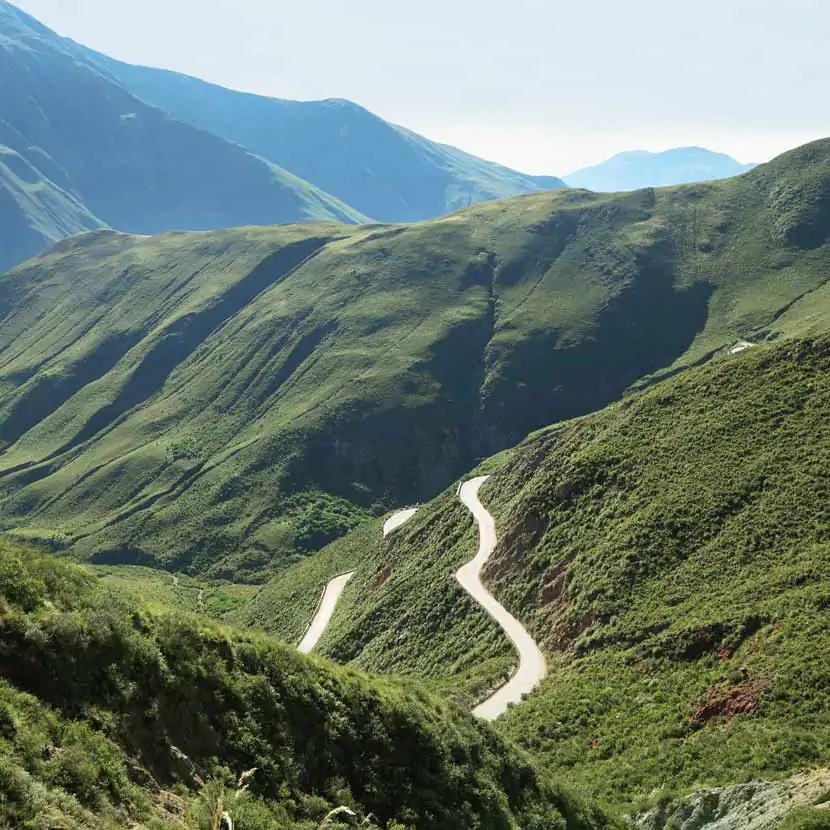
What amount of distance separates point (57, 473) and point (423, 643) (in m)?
130

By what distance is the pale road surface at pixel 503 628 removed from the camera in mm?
37938

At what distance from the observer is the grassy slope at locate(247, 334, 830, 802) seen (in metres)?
28.5

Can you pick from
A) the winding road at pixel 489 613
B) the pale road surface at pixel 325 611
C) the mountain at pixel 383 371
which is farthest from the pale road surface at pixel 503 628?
the mountain at pixel 383 371

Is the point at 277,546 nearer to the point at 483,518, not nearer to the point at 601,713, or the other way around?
the point at 483,518

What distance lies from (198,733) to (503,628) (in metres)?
33.4

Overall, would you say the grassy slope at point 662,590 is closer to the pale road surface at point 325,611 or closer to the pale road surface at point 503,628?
the pale road surface at point 503,628

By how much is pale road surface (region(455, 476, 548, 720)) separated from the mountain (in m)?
57.0

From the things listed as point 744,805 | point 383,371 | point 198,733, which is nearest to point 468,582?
point 744,805

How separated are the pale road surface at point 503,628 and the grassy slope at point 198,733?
8514 mm

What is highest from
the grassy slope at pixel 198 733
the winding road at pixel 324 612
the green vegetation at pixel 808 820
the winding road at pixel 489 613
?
the grassy slope at pixel 198 733

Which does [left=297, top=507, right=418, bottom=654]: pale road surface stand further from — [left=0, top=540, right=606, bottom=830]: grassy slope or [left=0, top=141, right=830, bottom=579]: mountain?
[left=0, top=540, right=606, bottom=830]: grassy slope

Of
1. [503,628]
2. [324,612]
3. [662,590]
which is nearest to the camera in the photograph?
[662,590]

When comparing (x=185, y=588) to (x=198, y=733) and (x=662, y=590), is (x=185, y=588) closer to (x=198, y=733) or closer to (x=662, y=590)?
(x=662, y=590)

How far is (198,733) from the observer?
1644 centimetres
